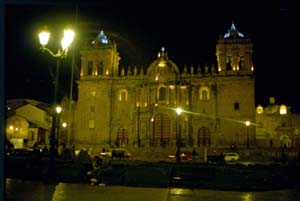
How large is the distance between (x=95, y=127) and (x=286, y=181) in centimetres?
3671

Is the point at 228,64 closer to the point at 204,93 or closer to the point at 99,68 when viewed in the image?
the point at 204,93

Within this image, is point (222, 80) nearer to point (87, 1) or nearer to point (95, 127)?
point (95, 127)

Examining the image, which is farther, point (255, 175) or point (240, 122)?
point (240, 122)

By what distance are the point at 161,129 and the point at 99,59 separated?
45.8 feet

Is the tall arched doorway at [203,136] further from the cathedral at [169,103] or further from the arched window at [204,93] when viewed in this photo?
the arched window at [204,93]

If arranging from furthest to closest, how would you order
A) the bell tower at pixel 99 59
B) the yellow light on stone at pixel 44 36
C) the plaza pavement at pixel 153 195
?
the bell tower at pixel 99 59 → the yellow light on stone at pixel 44 36 → the plaza pavement at pixel 153 195

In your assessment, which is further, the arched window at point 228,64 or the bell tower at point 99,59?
the bell tower at point 99,59

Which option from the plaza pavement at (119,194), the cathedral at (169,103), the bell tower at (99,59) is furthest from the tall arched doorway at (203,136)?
the plaza pavement at (119,194)

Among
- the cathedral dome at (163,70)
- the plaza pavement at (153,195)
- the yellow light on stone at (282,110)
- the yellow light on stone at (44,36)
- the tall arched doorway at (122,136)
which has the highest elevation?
the cathedral dome at (163,70)

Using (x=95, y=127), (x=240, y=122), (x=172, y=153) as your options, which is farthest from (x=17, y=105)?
(x=240, y=122)

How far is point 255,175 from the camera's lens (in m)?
13.9

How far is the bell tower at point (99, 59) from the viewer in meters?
49.4

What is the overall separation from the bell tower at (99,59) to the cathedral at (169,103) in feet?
0.48

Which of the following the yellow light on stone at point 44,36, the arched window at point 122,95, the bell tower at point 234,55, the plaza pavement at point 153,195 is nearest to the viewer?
the plaza pavement at point 153,195
